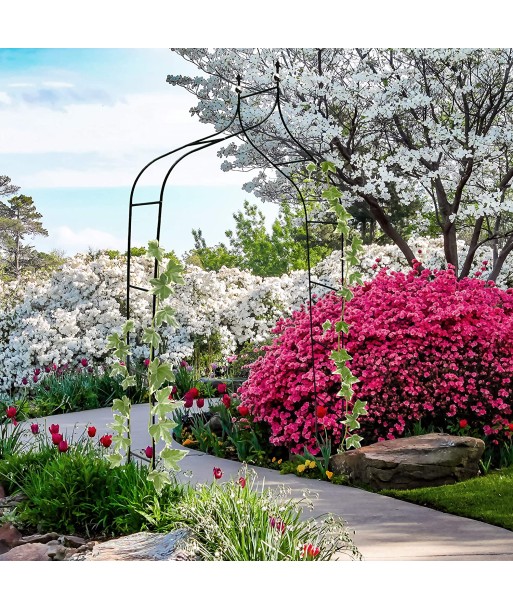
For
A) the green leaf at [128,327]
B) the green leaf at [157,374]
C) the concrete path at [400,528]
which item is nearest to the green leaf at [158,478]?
the green leaf at [157,374]

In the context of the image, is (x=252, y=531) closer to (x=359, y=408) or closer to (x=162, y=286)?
(x=162, y=286)

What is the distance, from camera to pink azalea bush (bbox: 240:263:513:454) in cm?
543

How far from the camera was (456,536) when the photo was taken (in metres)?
3.71

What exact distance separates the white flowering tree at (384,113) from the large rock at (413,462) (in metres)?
3.77

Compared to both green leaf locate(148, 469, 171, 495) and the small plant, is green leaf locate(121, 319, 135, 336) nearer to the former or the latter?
green leaf locate(148, 469, 171, 495)

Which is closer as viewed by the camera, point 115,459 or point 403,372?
point 115,459

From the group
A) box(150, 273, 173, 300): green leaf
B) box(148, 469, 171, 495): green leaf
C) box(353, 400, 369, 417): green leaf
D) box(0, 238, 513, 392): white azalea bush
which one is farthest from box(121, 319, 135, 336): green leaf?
box(0, 238, 513, 392): white azalea bush

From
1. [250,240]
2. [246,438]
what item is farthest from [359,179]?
[250,240]

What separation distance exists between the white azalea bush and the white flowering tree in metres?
1.34

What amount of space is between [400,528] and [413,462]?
1.00 meters

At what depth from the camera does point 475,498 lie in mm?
4410

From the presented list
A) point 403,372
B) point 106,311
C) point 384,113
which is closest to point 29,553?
point 403,372
